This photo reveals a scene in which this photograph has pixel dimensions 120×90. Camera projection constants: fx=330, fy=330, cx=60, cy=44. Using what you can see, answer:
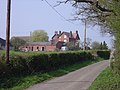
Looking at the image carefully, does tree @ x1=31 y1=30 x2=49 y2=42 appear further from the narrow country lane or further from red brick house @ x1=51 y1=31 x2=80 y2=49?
the narrow country lane

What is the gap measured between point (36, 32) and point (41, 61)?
120 meters

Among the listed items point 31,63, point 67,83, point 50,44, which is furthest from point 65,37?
point 67,83

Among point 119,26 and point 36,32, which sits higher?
point 36,32

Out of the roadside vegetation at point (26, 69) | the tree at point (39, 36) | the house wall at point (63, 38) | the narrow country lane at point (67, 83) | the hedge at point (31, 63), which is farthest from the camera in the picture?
the tree at point (39, 36)

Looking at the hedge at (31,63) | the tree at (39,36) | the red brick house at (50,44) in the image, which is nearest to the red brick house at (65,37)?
the red brick house at (50,44)

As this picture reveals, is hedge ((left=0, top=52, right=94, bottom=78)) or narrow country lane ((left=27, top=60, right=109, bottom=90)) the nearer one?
narrow country lane ((left=27, top=60, right=109, bottom=90))

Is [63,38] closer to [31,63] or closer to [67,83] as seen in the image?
[31,63]

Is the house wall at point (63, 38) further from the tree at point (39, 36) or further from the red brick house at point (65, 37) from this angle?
the tree at point (39, 36)

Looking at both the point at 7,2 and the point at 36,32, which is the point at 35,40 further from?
the point at 7,2

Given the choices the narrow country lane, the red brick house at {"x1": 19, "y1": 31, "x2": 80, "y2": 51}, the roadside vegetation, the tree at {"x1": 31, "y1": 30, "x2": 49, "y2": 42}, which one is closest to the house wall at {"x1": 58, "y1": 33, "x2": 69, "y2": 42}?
the red brick house at {"x1": 19, "y1": 31, "x2": 80, "y2": 51}

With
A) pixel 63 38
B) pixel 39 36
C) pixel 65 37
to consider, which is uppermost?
pixel 39 36

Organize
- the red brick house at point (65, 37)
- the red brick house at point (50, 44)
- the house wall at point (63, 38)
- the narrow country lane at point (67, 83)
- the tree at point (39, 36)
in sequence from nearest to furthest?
the narrow country lane at point (67, 83) → the red brick house at point (50, 44) → the red brick house at point (65, 37) → the house wall at point (63, 38) → the tree at point (39, 36)

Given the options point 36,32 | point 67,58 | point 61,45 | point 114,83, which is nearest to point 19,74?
point 114,83

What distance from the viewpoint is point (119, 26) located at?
923cm
